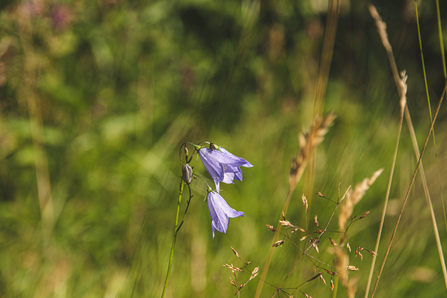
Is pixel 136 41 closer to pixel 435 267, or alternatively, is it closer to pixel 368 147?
pixel 368 147

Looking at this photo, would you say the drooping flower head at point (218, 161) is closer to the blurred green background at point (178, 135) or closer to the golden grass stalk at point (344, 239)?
the golden grass stalk at point (344, 239)

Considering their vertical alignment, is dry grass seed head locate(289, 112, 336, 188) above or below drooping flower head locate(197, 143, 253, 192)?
above

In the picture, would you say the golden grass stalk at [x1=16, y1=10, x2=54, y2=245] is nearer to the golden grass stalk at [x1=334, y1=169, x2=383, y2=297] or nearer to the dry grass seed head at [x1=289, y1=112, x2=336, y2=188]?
the dry grass seed head at [x1=289, y1=112, x2=336, y2=188]

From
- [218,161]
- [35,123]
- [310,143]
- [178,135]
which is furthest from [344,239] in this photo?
[35,123]

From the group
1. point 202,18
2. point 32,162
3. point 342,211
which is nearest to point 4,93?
point 32,162

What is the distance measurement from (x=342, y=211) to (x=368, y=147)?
1908mm

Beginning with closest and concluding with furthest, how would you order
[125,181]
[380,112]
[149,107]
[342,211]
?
[342,211] < [125,181] < [149,107] < [380,112]

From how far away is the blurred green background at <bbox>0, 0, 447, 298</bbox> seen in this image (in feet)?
5.75

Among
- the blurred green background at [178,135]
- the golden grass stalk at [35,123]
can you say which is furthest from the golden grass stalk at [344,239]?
the golden grass stalk at [35,123]

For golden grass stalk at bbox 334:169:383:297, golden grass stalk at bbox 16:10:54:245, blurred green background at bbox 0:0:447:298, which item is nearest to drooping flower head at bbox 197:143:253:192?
golden grass stalk at bbox 334:169:383:297

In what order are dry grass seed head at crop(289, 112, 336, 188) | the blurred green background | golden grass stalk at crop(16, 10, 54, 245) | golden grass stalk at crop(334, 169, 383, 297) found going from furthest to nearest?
golden grass stalk at crop(16, 10, 54, 245) < the blurred green background < dry grass seed head at crop(289, 112, 336, 188) < golden grass stalk at crop(334, 169, 383, 297)

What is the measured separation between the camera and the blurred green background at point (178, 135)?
5.75ft

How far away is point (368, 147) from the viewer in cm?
259

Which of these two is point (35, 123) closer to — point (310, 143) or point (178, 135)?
point (178, 135)
